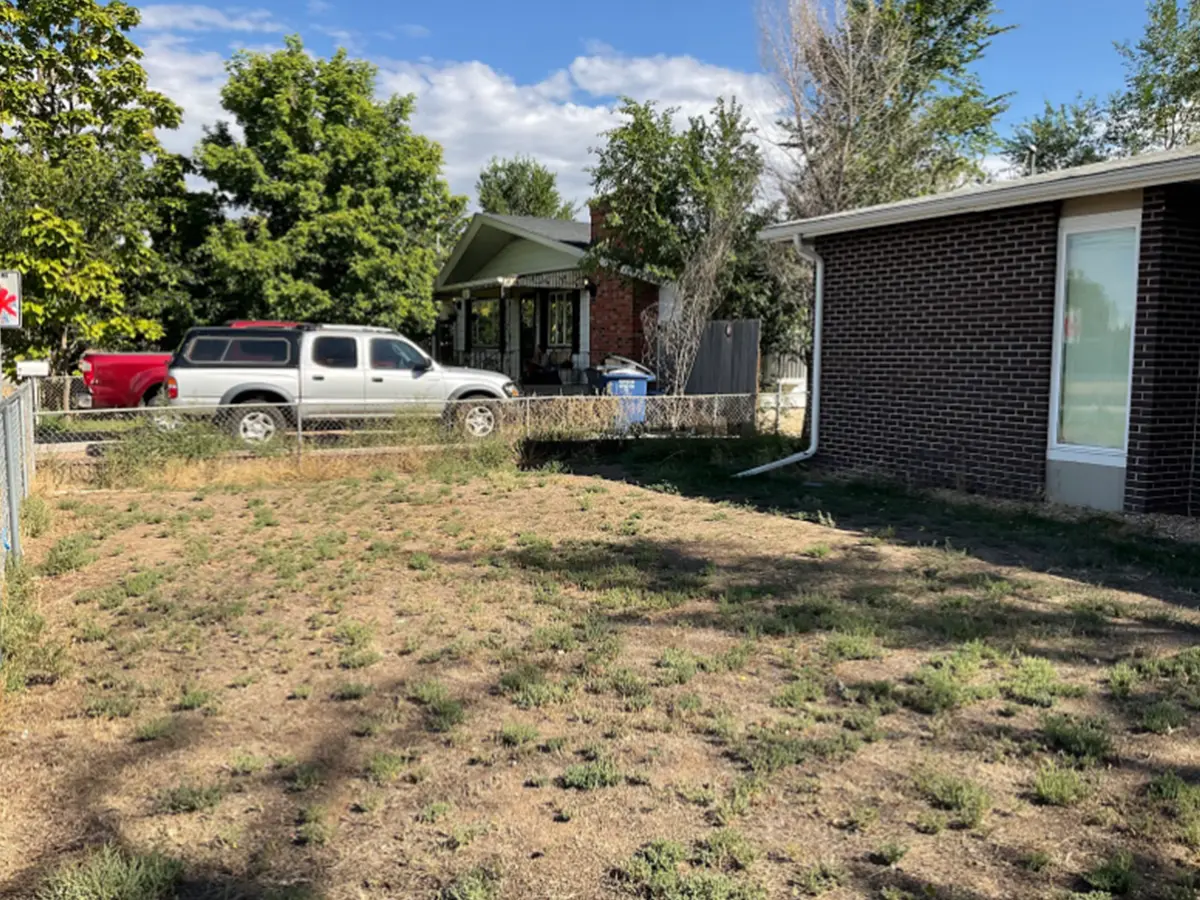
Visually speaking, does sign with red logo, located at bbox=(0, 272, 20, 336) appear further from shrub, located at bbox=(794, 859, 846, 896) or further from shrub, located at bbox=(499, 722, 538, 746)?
shrub, located at bbox=(794, 859, 846, 896)

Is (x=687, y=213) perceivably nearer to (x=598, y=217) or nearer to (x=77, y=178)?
(x=598, y=217)

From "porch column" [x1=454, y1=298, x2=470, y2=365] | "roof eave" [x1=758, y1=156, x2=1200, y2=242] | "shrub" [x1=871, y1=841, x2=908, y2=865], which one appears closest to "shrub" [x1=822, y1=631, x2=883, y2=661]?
"shrub" [x1=871, y1=841, x2=908, y2=865]

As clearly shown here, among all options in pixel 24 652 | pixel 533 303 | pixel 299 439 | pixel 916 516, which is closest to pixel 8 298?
pixel 299 439

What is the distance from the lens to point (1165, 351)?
8.00 metres

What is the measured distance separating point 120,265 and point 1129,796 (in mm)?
20590

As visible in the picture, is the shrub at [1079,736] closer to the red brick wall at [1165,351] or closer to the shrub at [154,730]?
the shrub at [154,730]

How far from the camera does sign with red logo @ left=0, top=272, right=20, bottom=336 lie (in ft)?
32.4

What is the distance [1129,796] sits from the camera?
338cm

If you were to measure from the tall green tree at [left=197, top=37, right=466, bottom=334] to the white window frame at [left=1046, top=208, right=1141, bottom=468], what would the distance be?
16801 millimetres

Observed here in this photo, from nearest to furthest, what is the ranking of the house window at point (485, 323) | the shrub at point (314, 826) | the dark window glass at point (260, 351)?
the shrub at point (314, 826) → the dark window glass at point (260, 351) → the house window at point (485, 323)

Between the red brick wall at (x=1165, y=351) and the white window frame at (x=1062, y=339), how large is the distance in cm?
12

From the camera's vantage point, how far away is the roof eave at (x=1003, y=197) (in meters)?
7.52

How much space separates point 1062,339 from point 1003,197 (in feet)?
4.69

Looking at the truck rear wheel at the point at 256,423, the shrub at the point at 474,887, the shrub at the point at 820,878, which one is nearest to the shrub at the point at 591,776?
the shrub at the point at 474,887
